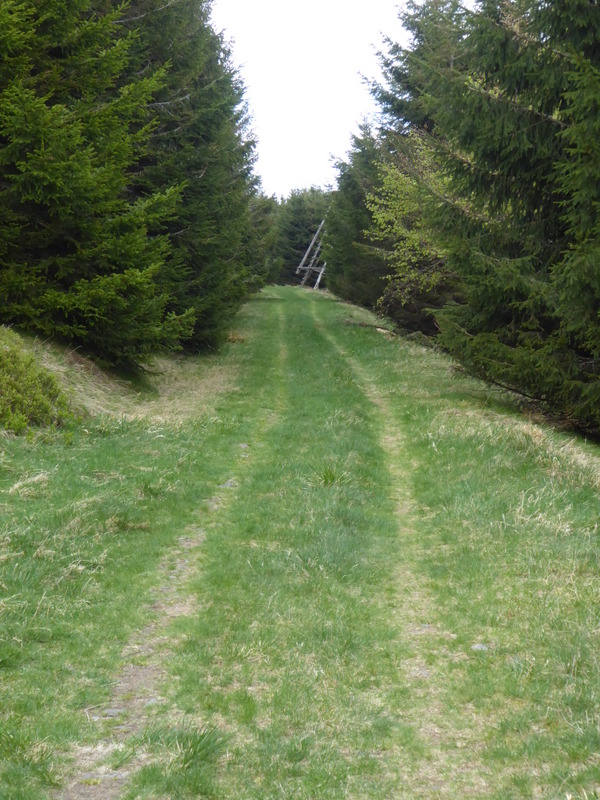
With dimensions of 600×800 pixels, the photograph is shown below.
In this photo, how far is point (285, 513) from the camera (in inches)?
323

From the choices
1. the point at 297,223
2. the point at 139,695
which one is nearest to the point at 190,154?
the point at 139,695

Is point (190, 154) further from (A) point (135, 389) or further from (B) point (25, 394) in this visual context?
(B) point (25, 394)

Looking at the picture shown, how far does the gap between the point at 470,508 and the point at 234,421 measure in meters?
5.96

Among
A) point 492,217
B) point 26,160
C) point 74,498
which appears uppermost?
point 492,217

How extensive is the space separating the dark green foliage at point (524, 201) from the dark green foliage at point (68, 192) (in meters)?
5.98

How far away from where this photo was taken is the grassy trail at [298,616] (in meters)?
3.79

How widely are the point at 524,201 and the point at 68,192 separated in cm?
852

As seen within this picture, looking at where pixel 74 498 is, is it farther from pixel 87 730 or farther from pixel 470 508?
pixel 470 508

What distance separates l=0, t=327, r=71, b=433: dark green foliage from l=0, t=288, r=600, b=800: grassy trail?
50 centimetres

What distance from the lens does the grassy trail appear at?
3.79 meters

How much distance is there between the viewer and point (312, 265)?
66.6 meters

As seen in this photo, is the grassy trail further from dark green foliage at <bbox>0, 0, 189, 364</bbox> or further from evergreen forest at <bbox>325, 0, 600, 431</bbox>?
dark green foliage at <bbox>0, 0, 189, 364</bbox>

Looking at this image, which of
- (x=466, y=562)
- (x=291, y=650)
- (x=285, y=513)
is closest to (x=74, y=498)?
(x=285, y=513)

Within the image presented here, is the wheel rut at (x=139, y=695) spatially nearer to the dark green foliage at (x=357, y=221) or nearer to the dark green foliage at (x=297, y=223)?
the dark green foliage at (x=357, y=221)
